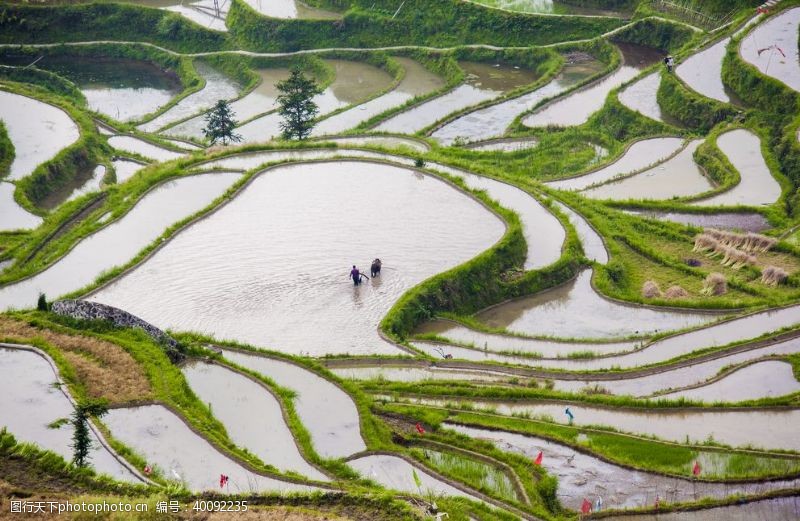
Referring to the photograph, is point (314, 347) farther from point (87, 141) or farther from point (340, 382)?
point (87, 141)

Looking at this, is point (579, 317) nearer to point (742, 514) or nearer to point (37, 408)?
point (742, 514)

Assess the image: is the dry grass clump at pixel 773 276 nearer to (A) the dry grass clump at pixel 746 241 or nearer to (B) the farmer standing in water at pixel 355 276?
(A) the dry grass clump at pixel 746 241

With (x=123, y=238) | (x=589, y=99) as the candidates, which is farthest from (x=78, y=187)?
(x=589, y=99)

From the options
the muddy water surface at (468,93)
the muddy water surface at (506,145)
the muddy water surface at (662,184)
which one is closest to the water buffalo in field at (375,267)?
the muddy water surface at (662,184)

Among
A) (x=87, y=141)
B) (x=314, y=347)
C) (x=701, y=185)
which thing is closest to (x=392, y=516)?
(x=314, y=347)

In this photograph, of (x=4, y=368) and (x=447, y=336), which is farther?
(x=447, y=336)

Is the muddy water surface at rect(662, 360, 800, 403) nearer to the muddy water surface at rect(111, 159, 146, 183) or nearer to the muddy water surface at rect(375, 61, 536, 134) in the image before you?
the muddy water surface at rect(375, 61, 536, 134)
